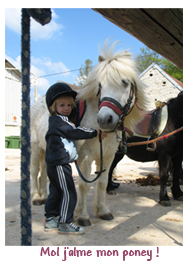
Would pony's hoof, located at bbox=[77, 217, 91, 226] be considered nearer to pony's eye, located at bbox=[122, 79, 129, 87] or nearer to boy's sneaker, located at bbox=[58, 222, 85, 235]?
boy's sneaker, located at bbox=[58, 222, 85, 235]

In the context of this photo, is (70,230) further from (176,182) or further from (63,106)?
(176,182)

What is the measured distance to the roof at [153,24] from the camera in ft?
4.07

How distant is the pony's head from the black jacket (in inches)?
10.9

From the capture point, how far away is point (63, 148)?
2328 millimetres

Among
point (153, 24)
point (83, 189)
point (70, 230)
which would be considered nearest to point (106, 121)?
point (153, 24)

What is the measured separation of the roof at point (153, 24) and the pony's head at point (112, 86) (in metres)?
0.73

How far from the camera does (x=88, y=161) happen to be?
269 centimetres

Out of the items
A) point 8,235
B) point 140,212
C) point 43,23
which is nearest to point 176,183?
point 140,212

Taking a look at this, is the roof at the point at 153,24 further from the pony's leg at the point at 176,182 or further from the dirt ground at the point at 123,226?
the pony's leg at the point at 176,182

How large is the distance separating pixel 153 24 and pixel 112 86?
1.01 m

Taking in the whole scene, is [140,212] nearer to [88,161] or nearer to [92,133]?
[88,161]

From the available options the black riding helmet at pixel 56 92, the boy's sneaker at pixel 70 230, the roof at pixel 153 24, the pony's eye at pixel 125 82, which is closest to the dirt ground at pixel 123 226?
the boy's sneaker at pixel 70 230

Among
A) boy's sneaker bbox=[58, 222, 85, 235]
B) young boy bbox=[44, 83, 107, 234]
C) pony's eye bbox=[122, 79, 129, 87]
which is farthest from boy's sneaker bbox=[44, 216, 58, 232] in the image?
pony's eye bbox=[122, 79, 129, 87]
